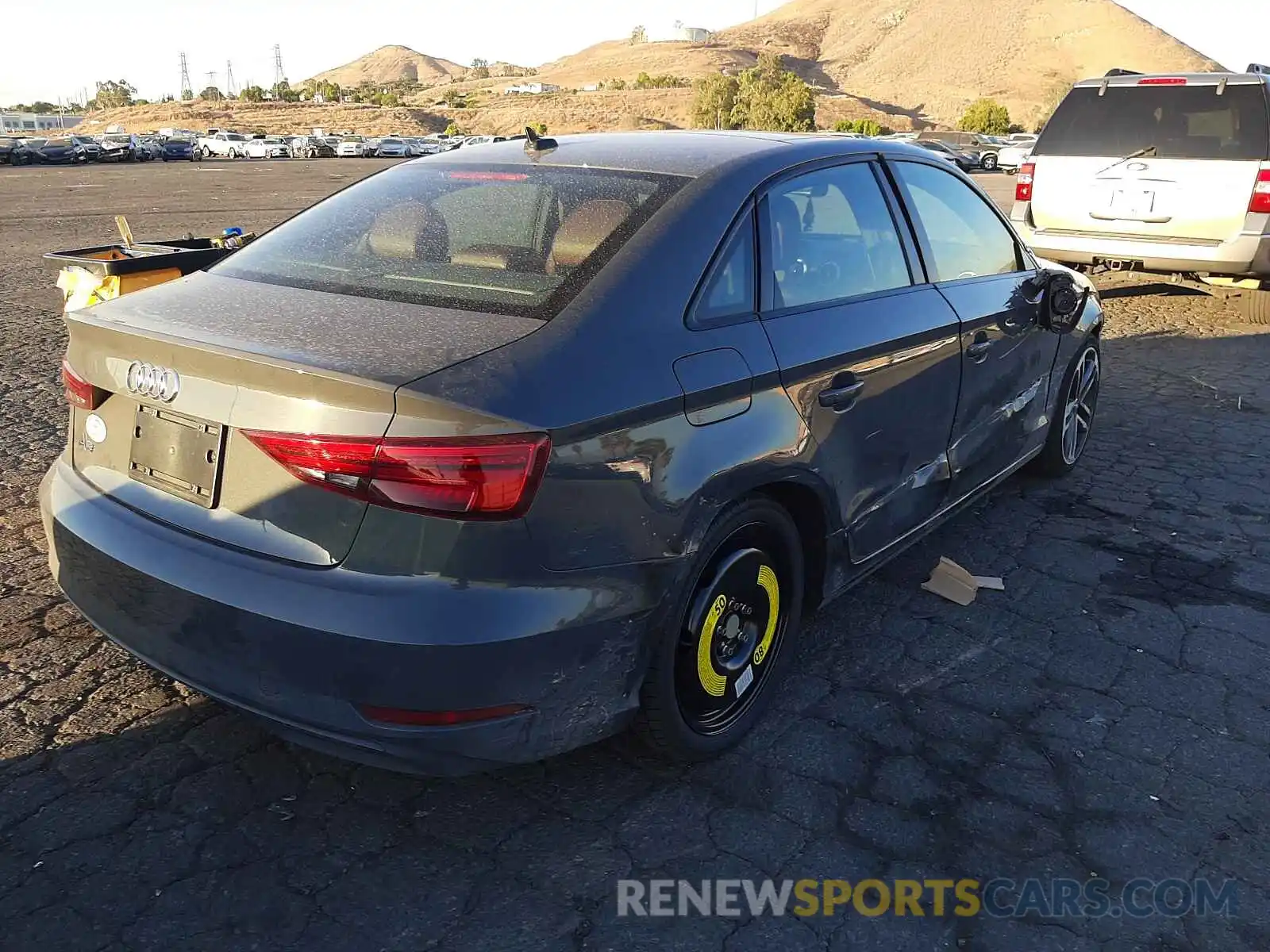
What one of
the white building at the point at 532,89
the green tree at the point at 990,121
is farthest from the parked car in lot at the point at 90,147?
the white building at the point at 532,89

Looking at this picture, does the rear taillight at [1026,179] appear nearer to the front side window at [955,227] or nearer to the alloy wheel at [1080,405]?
the alloy wheel at [1080,405]

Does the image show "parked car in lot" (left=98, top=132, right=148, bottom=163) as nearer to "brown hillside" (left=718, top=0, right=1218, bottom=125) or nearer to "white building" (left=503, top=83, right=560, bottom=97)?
"white building" (left=503, top=83, right=560, bottom=97)

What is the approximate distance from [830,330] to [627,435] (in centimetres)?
96

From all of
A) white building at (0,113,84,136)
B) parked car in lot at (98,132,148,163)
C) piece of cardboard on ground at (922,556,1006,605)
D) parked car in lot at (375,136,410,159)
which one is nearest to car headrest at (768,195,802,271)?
piece of cardboard on ground at (922,556,1006,605)

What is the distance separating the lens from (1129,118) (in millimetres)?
9000

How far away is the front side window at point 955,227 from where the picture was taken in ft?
12.4

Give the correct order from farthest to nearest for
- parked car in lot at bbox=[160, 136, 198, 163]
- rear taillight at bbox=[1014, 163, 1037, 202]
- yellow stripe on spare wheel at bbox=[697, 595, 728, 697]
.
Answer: parked car in lot at bbox=[160, 136, 198, 163], rear taillight at bbox=[1014, 163, 1037, 202], yellow stripe on spare wheel at bbox=[697, 595, 728, 697]

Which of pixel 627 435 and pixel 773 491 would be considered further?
pixel 773 491

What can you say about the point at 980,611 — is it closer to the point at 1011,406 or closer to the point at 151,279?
the point at 1011,406

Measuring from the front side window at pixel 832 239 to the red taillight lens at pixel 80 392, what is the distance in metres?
1.83

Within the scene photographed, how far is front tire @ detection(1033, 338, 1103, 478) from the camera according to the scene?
16.6 ft

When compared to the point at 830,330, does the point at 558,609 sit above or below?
below

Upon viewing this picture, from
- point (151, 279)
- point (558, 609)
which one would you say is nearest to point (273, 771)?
point (558, 609)

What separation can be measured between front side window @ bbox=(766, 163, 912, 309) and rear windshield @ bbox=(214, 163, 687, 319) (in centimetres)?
38
